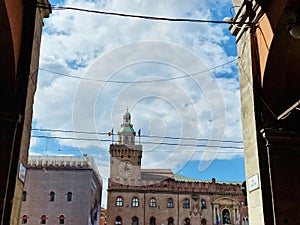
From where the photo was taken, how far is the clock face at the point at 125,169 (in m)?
53.5

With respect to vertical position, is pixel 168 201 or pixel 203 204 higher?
pixel 168 201

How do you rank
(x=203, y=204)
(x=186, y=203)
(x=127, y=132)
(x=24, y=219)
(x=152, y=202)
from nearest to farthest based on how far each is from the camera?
1. (x=24, y=219)
2. (x=152, y=202)
3. (x=186, y=203)
4. (x=203, y=204)
5. (x=127, y=132)

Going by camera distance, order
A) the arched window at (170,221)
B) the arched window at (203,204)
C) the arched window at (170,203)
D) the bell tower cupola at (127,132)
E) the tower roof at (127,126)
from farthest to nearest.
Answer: the tower roof at (127,126) < the bell tower cupola at (127,132) < the arched window at (203,204) < the arched window at (170,203) < the arched window at (170,221)

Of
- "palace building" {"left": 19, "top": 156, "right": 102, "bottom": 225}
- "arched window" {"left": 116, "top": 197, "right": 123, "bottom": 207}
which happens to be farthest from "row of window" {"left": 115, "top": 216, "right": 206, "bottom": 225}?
"palace building" {"left": 19, "top": 156, "right": 102, "bottom": 225}

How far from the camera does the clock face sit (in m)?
53.5

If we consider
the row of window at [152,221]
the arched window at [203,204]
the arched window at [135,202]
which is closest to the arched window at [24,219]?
the row of window at [152,221]

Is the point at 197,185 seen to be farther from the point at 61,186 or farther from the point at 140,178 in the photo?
the point at 61,186

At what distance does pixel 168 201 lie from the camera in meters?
50.6

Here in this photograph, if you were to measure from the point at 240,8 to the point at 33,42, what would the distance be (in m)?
4.33

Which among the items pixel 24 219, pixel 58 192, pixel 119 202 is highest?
pixel 119 202

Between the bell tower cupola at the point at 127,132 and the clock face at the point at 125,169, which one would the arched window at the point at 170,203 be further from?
the bell tower cupola at the point at 127,132

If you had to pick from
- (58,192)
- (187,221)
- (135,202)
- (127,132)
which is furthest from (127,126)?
(58,192)

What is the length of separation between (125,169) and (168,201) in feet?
26.1

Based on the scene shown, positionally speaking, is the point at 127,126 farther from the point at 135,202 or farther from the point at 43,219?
the point at 43,219
